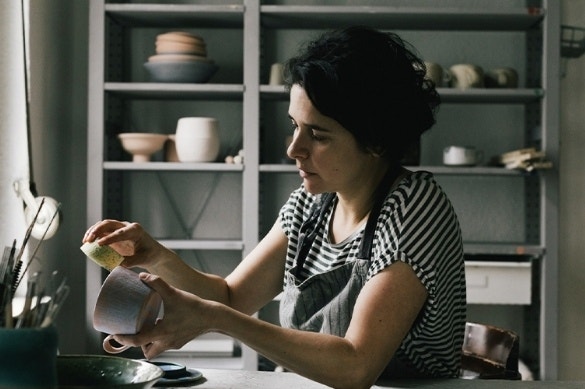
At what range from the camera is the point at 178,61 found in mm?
3203

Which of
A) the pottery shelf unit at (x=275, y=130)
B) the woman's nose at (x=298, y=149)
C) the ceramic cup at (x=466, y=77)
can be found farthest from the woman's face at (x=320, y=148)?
the ceramic cup at (x=466, y=77)

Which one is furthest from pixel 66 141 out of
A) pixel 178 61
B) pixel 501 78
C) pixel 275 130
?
pixel 501 78

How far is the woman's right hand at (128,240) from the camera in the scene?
1.57 m

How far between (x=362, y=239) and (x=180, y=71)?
1797 millimetres

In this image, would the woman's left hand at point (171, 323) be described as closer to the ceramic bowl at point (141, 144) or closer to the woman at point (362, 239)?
the woman at point (362, 239)

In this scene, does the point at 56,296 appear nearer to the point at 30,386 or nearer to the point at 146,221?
the point at 30,386

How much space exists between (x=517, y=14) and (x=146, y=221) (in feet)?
6.05

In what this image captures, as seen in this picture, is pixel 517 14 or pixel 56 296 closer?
pixel 56 296

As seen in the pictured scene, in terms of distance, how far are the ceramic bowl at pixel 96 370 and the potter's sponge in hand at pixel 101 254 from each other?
12.3 inches

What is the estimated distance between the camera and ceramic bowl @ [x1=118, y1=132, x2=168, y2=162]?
127 inches

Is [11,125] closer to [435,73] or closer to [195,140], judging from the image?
[195,140]

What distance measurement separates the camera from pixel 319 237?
179cm

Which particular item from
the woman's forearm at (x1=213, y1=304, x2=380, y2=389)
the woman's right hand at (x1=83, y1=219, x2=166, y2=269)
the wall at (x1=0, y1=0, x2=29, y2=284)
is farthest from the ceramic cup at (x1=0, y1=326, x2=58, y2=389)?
the wall at (x1=0, y1=0, x2=29, y2=284)

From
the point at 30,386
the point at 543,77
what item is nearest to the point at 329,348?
the point at 30,386
